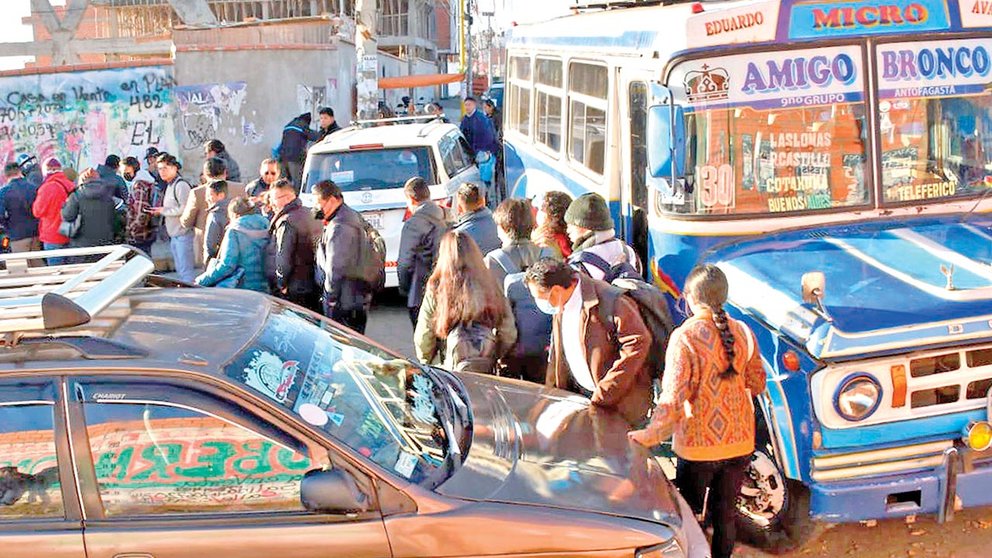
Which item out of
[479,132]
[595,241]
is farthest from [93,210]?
[479,132]

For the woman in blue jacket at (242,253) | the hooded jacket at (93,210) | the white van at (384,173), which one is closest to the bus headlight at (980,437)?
the woman in blue jacket at (242,253)

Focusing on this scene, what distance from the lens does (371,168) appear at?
10.1 meters

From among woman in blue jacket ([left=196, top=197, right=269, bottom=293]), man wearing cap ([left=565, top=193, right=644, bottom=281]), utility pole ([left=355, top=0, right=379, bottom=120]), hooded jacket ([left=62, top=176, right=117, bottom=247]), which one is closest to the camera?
man wearing cap ([left=565, top=193, right=644, bottom=281])

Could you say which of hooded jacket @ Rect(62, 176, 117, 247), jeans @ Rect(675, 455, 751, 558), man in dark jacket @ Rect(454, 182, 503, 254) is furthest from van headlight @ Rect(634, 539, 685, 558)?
hooded jacket @ Rect(62, 176, 117, 247)

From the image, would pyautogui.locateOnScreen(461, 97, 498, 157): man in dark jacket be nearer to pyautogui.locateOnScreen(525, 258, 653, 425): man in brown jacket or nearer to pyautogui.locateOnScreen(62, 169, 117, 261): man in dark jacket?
pyautogui.locateOnScreen(62, 169, 117, 261): man in dark jacket

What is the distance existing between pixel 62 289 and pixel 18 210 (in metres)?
7.99

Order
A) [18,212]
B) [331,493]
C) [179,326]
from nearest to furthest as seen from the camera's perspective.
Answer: [331,493]
[179,326]
[18,212]

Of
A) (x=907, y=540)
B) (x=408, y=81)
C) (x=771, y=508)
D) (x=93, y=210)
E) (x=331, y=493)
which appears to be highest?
(x=408, y=81)

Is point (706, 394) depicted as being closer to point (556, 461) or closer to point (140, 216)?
point (556, 461)

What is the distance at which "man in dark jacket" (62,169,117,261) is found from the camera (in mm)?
9945

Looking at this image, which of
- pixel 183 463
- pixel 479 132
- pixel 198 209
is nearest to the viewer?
pixel 183 463

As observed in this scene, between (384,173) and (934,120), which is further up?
(934,120)

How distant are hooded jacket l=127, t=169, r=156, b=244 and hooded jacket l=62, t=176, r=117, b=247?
34cm

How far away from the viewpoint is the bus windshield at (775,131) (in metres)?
5.74
